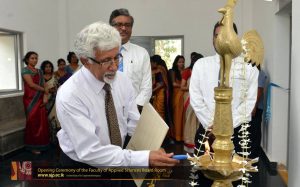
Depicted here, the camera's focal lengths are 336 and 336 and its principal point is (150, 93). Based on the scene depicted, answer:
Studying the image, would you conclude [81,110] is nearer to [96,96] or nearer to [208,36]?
[96,96]

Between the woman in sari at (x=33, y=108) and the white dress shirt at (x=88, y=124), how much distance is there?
3.78 metres

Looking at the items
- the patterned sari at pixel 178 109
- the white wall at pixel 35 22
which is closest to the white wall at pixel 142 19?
the white wall at pixel 35 22

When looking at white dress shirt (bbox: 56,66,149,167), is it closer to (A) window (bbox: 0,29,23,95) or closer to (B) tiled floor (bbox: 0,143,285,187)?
(B) tiled floor (bbox: 0,143,285,187)

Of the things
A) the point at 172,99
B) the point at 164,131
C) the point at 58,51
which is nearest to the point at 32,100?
the point at 172,99

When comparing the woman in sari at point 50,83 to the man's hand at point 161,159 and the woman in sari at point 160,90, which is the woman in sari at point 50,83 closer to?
the woman in sari at point 160,90

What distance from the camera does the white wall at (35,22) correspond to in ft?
17.5

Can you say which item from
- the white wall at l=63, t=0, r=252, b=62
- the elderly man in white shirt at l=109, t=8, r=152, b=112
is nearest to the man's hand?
the elderly man in white shirt at l=109, t=8, r=152, b=112

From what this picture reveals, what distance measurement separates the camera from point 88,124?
47.8 inches

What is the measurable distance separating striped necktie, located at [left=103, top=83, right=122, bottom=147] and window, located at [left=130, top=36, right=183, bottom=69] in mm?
5747

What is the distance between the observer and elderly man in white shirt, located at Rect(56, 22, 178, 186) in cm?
118

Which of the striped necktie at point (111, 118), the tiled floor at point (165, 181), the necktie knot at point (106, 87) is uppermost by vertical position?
the necktie knot at point (106, 87)

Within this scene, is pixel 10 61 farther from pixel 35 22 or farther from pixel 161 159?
pixel 161 159

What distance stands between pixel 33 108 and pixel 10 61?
1.25 metres

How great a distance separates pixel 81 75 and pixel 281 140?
3122mm
